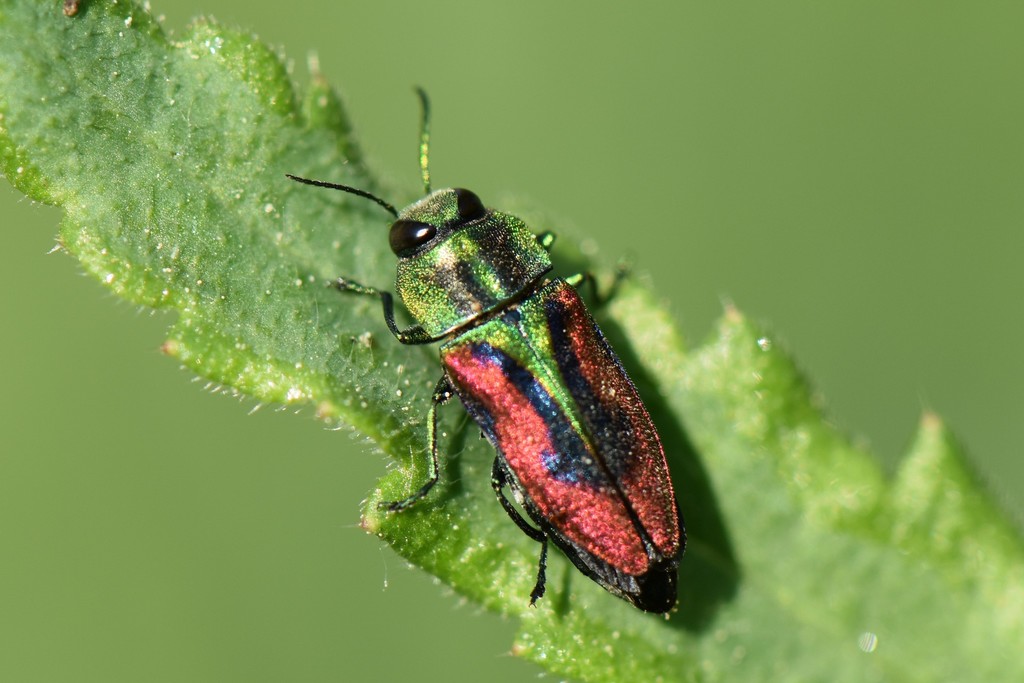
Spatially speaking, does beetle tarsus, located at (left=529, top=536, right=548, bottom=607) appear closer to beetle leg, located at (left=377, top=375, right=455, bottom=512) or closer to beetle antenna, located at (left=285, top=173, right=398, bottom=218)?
beetle leg, located at (left=377, top=375, right=455, bottom=512)

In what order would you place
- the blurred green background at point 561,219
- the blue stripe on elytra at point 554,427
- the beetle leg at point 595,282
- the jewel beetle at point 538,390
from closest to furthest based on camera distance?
the jewel beetle at point 538,390 → the blue stripe on elytra at point 554,427 → the beetle leg at point 595,282 → the blurred green background at point 561,219

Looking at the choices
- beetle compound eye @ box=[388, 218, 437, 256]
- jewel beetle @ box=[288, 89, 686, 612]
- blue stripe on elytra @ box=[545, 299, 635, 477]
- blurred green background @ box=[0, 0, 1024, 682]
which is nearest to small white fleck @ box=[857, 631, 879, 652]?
jewel beetle @ box=[288, 89, 686, 612]

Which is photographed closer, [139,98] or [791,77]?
[139,98]

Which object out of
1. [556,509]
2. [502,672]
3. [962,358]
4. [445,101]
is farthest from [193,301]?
[962,358]

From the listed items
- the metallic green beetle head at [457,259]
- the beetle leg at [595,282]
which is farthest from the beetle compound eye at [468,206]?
the beetle leg at [595,282]

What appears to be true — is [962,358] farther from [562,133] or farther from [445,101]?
[445,101]

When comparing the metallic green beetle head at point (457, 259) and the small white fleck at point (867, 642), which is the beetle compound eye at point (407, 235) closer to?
the metallic green beetle head at point (457, 259)

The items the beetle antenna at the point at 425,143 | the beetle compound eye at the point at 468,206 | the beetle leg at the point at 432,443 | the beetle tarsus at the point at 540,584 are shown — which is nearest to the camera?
the beetle leg at the point at 432,443

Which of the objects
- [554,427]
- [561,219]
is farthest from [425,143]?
[561,219]
